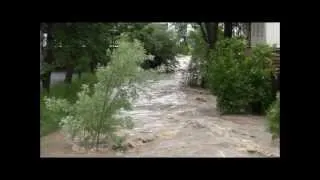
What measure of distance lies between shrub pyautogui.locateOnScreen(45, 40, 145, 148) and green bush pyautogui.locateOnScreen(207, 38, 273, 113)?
10.4 feet

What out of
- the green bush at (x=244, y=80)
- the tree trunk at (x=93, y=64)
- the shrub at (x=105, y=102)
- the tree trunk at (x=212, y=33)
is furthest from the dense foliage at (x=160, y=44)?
the tree trunk at (x=212, y=33)

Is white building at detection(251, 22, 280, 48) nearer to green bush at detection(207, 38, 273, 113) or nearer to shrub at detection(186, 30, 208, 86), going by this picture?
green bush at detection(207, 38, 273, 113)

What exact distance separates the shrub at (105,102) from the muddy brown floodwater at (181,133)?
189 mm

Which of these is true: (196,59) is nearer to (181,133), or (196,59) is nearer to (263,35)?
(263,35)

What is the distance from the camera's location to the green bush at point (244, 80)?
809 centimetres

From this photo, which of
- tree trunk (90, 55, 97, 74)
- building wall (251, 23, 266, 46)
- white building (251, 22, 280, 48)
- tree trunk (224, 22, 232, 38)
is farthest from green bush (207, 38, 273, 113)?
tree trunk (90, 55, 97, 74)

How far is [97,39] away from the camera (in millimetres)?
7012

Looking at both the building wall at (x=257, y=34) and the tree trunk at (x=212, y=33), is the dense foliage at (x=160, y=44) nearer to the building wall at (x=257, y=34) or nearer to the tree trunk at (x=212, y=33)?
the tree trunk at (x=212, y=33)

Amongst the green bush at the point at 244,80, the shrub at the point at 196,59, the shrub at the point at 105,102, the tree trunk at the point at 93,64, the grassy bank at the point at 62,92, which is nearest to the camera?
the grassy bank at the point at 62,92

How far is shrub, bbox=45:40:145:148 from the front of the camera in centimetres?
525
